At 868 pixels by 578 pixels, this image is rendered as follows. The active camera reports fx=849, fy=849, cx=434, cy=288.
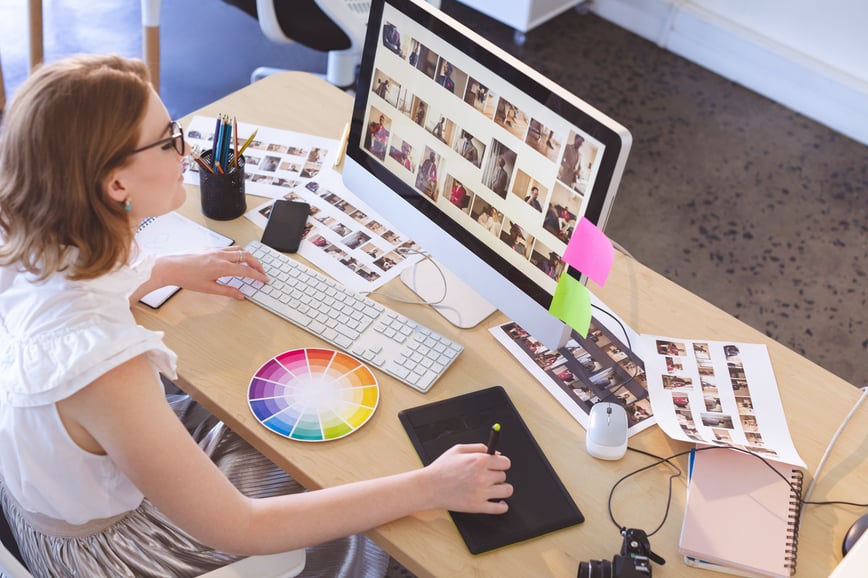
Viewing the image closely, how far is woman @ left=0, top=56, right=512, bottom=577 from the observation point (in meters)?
0.98

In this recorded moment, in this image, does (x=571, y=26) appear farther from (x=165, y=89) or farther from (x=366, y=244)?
(x=366, y=244)

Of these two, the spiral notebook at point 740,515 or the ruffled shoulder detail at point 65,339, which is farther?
the spiral notebook at point 740,515

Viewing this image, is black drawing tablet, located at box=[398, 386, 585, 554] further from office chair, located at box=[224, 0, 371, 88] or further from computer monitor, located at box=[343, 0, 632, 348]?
office chair, located at box=[224, 0, 371, 88]

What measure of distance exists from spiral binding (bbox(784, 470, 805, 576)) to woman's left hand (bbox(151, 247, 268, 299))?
871 mm

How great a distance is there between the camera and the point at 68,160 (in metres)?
0.96

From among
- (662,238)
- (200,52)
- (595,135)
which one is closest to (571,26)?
(662,238)

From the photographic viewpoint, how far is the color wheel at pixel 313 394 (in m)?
1.20

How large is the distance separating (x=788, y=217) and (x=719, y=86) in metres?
0.74

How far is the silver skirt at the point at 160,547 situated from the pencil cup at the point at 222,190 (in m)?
0.41

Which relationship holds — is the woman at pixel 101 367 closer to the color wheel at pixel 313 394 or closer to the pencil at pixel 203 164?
the color wheel at pixel 313 394

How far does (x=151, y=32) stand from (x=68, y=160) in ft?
5.78

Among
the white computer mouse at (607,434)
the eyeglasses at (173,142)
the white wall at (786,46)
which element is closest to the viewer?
the eyeglasses at (173,142)

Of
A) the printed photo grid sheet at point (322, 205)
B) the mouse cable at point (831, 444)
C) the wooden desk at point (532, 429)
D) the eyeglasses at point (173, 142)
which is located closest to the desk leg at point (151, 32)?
the printed photo grid sheet at point (322, 205)

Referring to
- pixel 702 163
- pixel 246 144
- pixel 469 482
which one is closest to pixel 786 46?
pixel 702 163
